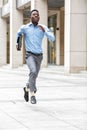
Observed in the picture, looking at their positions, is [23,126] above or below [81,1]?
below

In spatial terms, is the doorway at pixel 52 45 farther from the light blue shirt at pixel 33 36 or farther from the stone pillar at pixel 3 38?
the light blue shirt at pixel 33 36

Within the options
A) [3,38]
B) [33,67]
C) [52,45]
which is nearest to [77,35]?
[33,67]

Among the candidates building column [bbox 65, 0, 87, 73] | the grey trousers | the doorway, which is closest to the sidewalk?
the grey trousers

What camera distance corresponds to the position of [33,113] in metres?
7.67

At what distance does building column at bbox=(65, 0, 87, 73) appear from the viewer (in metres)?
24.8

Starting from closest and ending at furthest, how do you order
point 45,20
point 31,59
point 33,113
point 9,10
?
point 33,113
point 31,59
point 45,20
point 9,10

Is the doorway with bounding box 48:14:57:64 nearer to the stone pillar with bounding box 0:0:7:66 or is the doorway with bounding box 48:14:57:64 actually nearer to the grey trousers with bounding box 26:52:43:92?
the stone pillar with bounding box 0:0:7:66

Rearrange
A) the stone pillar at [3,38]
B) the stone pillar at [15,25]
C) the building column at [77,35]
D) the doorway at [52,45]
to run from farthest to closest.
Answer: the stone pillar at [3,38] → the doorway at [52,45] → the stone pillar at [15,25] → the building column at [77,35]

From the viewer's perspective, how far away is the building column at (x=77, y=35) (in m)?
24.8

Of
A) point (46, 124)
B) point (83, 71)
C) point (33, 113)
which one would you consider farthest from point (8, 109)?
point (83, 71)

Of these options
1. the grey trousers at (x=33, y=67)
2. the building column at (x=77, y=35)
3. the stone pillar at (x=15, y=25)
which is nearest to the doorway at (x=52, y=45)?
the stone pillar at (x=15, y=25)

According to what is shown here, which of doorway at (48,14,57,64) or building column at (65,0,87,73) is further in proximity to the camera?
doorway at (48,14,57,64)

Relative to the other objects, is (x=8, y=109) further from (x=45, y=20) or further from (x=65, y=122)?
(x=45, y=20)

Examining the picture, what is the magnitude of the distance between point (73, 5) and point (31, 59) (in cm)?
1628
